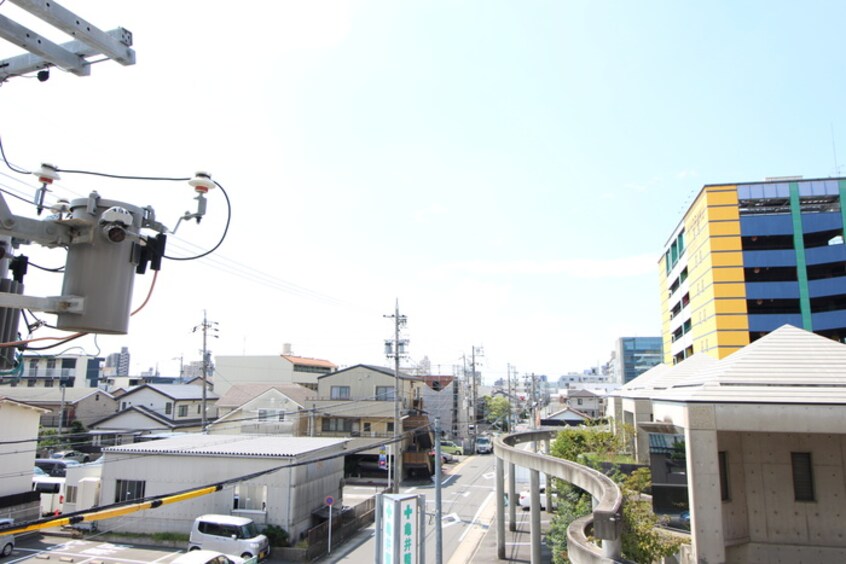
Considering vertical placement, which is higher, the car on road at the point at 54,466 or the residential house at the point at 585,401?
the residential house at the point at 585,401

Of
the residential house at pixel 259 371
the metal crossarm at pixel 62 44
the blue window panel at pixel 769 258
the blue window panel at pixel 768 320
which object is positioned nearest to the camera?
the metal crossarm at pixel 62 44

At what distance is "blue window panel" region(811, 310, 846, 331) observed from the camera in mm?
39562

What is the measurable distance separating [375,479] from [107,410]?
27812mm

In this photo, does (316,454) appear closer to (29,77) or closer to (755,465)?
(755,465)

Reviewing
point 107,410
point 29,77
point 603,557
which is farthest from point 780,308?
point 107,410

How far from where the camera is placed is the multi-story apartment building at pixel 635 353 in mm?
129125

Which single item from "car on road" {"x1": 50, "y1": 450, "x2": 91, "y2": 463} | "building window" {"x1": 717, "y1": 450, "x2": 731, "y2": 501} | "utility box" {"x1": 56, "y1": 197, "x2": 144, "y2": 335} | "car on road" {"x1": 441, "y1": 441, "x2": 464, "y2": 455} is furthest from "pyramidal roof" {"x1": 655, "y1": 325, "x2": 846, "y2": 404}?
"car on road" {"x1": 441, "y1": 441, "x2": 464, "y2": 455}

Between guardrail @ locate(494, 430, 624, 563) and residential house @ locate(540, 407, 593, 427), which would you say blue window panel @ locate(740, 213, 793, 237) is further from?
guardrail @ locate(494, 430, 624, 563)

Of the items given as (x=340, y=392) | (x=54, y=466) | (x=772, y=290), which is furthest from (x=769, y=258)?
(x=54, y=466)

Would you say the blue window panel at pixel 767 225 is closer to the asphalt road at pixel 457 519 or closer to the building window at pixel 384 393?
the asphalt road at pixel 457 519

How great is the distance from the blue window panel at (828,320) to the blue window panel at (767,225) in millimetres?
6911

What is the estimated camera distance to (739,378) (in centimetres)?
1116

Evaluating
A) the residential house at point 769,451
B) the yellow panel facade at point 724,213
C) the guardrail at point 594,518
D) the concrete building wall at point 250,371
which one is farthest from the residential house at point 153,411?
the yellow panel facade at point 724,213

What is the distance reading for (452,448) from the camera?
59844 mm
